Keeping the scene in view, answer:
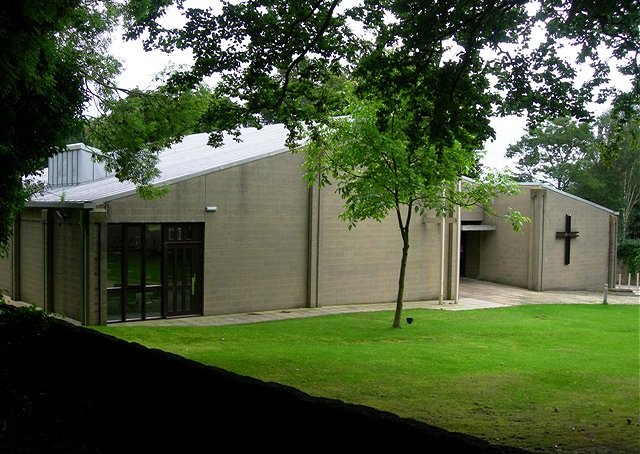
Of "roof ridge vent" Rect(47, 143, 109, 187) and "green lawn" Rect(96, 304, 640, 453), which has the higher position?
"roof ridge vent" Rect(47, 143, 109, 187)

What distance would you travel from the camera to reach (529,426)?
7969mm

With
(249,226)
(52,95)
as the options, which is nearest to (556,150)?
(249,226)

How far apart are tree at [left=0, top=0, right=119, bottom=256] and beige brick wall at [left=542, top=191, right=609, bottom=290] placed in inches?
811

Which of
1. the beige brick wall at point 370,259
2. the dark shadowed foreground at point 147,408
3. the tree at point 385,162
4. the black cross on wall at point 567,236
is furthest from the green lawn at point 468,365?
the black cross on wall at point 567,236

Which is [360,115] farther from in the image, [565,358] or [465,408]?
[465,408]

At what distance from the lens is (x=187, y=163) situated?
20672 mm

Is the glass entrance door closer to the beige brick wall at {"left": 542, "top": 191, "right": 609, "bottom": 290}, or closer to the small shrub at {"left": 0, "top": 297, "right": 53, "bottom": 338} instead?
the small shrub at {"left": 0, "top": 297, "right": 53, "bottom": 338}

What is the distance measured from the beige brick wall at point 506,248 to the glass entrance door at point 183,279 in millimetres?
15516

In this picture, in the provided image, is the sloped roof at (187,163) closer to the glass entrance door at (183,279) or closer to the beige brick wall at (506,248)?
the glass entrance door at (183,279)

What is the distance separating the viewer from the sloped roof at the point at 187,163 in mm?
17828

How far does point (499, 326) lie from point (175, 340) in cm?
846

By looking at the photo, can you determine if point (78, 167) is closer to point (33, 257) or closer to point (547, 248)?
point (33, 257)

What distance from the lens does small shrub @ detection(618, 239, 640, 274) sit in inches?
1357

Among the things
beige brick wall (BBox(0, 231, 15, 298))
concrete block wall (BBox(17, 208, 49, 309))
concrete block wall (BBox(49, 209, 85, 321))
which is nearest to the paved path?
concrete block wall (BBox(49, 209, 85, 321))
